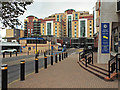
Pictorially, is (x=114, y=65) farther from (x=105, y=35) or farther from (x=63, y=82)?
(x=105, y=35)

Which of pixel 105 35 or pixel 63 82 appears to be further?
pixel 105 35

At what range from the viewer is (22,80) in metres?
6.88

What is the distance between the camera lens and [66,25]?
320 feet

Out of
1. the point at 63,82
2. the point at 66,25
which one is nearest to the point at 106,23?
the point at 63,82

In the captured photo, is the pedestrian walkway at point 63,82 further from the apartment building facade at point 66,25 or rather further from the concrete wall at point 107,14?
the apartment building facade at point 66,25

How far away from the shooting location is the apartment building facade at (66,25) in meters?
82.6

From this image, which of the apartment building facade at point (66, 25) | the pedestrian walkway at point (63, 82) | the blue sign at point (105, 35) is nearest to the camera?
the pedestrian walkway at point (63, 82)

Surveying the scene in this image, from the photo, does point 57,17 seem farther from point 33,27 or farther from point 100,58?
point 100,58

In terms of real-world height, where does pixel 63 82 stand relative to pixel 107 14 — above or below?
below

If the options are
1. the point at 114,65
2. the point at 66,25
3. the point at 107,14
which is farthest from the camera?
the point at 66,25

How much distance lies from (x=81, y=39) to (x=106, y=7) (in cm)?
7093

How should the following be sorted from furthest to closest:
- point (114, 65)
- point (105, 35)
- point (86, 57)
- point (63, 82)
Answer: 1. point (105, 35)
2. point (86, 57)
3. point (114, 65)
4. point (63, 82)

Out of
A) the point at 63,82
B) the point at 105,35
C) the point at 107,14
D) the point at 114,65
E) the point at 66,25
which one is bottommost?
the point at 63,82

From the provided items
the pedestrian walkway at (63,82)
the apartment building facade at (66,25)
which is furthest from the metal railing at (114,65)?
the apartment building facade at (66,25)
